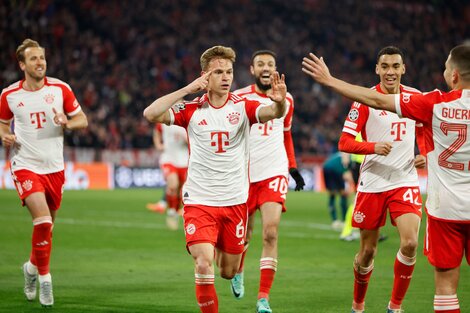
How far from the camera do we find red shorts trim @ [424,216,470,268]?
21.3ft

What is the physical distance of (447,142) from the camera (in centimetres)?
647

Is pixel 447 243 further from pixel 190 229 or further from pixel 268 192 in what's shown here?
pixel 268 192

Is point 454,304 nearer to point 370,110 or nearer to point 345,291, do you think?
point 370,110

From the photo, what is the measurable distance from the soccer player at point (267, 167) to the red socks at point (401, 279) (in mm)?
1417

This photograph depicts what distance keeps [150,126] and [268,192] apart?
24.6 meters

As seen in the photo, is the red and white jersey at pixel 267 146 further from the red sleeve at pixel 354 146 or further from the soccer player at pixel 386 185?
the red sleeve at pixel 354 146

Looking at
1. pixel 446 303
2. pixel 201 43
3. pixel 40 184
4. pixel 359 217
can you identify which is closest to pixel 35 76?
pixel 40 184

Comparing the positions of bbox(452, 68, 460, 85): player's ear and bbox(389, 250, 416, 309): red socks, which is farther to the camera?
bbox(389, 250, 416, 309): red socks

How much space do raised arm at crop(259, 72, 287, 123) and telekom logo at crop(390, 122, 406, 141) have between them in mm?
1743

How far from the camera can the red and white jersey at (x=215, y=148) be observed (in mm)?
7980

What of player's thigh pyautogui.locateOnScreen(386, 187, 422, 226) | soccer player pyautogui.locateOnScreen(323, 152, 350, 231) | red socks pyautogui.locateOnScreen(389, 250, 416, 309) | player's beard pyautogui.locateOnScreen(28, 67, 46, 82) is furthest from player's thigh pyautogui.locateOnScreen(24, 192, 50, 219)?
soccer player pyautogui.locateOnScreen(323, 152, 350, 231)

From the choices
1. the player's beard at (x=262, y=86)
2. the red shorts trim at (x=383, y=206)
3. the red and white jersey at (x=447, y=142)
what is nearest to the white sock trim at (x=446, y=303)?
the red and white jersey at (x=447, y=142)

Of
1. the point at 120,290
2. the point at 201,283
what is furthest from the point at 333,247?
the point at 201,283

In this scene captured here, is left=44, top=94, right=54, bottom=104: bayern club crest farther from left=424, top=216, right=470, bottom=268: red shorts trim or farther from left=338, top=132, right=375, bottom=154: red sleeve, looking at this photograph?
left=424, top=216, right=470, bottom=268: red shorts trim
